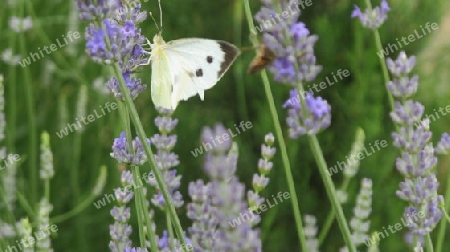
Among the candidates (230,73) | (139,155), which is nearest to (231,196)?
(139,155)

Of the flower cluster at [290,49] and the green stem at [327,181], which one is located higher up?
the flower cluster at [290,49]

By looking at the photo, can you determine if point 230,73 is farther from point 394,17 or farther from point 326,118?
point 326,118

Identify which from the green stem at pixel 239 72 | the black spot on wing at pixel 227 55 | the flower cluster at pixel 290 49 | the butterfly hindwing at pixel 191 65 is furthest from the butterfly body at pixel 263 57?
the green stem at pixel 239 72

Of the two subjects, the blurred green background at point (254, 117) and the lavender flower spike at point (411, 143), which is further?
the blurred green background at point (254, 117)

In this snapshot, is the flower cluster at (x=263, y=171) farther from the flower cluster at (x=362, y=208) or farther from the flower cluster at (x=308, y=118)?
the flower cluster at (x=308, y=118)

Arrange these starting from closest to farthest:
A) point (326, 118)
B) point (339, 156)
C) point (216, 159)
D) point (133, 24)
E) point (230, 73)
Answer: point (216, 159), point (326, 118), point (133, 24), point (339, 156), point (230, 73)

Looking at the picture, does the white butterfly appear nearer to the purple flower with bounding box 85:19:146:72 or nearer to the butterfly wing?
the butterfly wing
